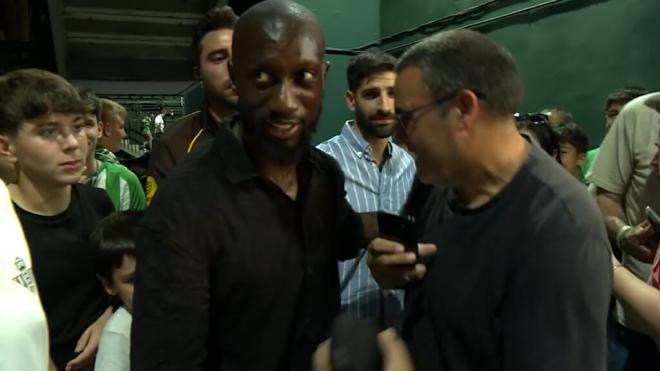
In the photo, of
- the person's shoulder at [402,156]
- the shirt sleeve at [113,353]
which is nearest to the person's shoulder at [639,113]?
the person's shoulder at [402,156]

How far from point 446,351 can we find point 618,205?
157 centimetres

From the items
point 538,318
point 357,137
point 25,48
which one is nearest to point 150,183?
point 357,137

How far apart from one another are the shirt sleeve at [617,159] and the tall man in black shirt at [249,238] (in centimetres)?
157

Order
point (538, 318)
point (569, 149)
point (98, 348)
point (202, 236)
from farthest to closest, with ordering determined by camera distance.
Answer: point (569, 149)
point (98, 348)
point (202, 236)
point (538, 318)

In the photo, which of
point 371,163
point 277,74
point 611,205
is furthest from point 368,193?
point 277,74

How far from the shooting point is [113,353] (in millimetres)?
1773

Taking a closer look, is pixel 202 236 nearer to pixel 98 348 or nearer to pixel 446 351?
pixel 446 351

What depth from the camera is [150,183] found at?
240cm

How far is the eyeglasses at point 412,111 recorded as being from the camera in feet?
4.08

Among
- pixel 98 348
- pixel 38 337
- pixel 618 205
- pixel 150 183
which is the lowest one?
pixel 98 348

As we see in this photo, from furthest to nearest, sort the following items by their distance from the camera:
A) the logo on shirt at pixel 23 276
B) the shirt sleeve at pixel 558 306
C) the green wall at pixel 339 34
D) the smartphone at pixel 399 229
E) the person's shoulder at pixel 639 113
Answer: the green wall at pixel 339 34 < the person's shoulder at pixel 639 113 < the smartphone at pixel 399 229 < the shirt sleeve at pixel 558 306 < the logo on shirt at pixel 23 276

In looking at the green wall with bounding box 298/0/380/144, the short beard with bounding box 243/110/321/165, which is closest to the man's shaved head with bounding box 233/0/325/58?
the short beard with bounding box 243/110/321/165

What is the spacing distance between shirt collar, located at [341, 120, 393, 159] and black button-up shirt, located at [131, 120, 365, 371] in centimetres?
145

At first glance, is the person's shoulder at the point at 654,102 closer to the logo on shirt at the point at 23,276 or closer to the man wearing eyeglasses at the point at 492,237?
the man wearing eyeglasses at the point at 492,237
